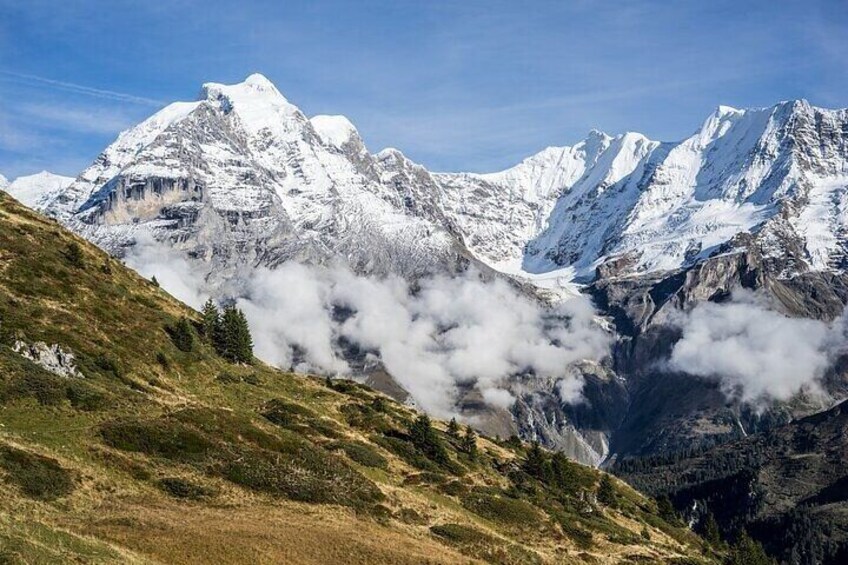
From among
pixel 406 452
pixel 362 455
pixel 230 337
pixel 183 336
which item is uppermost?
pixel 230 337

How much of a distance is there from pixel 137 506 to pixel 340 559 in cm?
1378

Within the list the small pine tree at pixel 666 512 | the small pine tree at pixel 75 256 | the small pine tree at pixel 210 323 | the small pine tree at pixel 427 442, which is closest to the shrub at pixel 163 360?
the small pine tree at pixel 75 256

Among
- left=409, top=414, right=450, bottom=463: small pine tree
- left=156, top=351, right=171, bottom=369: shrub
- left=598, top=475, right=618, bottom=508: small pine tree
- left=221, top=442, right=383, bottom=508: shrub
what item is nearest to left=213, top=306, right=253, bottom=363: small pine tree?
left=156, top=351, right=171, bottom=369: shrub

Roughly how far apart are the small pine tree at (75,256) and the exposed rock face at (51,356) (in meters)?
28.2

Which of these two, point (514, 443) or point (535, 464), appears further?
point (514, 443)

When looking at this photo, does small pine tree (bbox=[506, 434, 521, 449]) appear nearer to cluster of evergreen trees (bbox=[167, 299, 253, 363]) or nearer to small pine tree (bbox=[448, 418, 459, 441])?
small pine tree (bbox=[448, 418, 459, 441])

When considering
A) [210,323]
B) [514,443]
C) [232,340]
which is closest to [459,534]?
[232,340]

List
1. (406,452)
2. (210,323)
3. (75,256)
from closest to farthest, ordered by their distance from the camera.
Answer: (406,452), (75,256), (210,323)

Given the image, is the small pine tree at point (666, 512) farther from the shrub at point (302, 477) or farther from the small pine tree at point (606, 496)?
the shrub at point (302, 477)

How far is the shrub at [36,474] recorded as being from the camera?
5050 cm

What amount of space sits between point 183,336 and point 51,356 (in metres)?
26.5

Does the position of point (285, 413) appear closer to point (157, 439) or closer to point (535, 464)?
point (157, 439)

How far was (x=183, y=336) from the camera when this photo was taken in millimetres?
103562

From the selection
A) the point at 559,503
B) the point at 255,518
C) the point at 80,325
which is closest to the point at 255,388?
the point at 80,325
